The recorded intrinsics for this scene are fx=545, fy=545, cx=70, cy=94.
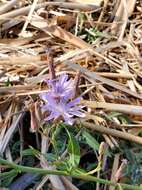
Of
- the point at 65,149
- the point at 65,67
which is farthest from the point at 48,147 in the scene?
the point at 65,67

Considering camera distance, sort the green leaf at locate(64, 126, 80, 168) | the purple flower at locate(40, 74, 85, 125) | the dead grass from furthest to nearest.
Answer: the dead grass, the green leaf at locate(64, 126, 80, 168), the purple flower at locate(40, 74, 85, 125)

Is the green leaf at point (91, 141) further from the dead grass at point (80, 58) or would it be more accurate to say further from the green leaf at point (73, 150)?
the green leaf at point (73, 150)

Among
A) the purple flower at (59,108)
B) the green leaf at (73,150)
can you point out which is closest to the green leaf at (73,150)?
the green leaf at (73,150)

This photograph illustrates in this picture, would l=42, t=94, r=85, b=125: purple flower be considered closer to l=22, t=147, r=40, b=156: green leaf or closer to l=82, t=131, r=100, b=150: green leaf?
l=22, t=147, r=40, b=156: green leaf

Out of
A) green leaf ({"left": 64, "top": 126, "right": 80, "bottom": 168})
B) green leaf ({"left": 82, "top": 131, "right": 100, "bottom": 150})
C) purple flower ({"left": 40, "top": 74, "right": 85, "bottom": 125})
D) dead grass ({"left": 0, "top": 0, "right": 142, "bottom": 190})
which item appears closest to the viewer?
purple flower ({"left": 40, "top": 74, "right": 85, "bottom": 125})

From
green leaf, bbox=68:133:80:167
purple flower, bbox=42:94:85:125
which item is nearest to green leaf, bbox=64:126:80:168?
green leaf, bbox=68:133:80:167

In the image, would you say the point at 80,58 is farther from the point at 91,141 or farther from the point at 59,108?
the point at 59,108

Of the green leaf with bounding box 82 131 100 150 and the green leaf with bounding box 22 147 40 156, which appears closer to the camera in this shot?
the green leaf with bounding box 22 147 40 156

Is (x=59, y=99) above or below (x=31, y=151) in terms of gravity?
above

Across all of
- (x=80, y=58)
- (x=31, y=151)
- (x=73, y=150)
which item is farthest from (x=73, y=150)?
(x=80, y=58)
